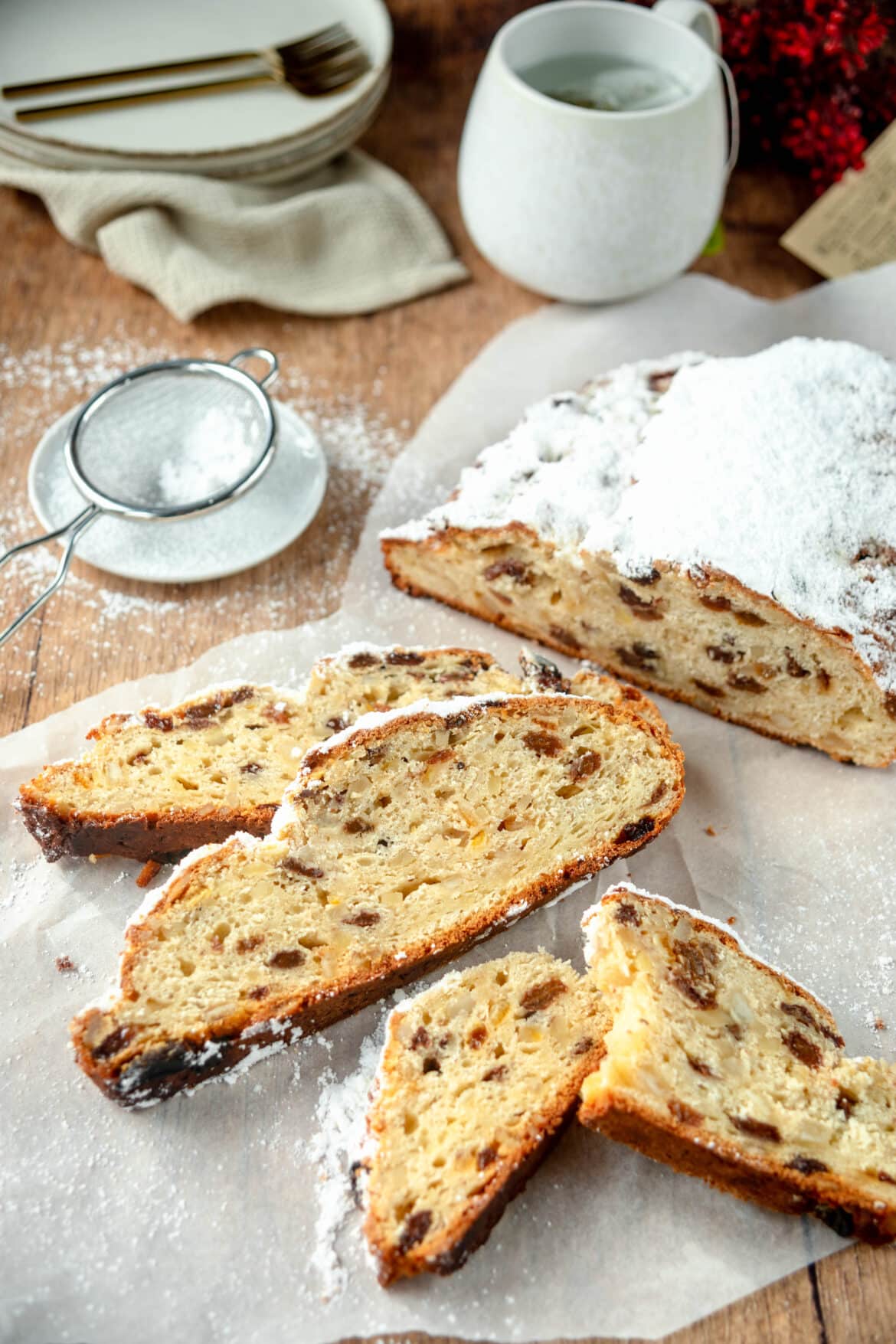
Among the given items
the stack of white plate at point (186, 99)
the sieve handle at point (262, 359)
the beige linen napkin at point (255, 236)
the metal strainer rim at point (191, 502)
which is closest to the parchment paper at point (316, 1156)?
the metal strainer rim at point (191, 502)

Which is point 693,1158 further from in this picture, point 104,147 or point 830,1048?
point 104,147

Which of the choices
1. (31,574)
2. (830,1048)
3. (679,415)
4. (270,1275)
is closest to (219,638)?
(31,574)

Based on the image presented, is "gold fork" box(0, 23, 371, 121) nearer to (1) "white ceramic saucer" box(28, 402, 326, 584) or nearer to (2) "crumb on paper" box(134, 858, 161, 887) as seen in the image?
(1) "white ceramic saucer" box(28, 402, 326, 584)

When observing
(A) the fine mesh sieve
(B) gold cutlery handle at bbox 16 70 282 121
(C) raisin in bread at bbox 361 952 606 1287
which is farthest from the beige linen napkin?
(C) raisin in bread at bbox 361 952 606 1287

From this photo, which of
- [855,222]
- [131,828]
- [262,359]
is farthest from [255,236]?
[131,828]

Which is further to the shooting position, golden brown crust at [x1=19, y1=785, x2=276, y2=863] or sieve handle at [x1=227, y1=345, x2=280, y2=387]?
sieve handle at [x1=227, y1=345, x2=280, y2=387]

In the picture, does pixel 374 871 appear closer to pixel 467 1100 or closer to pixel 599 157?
pixel 467 1100

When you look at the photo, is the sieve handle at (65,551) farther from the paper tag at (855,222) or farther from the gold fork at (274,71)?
the paper tag at (855,222)
